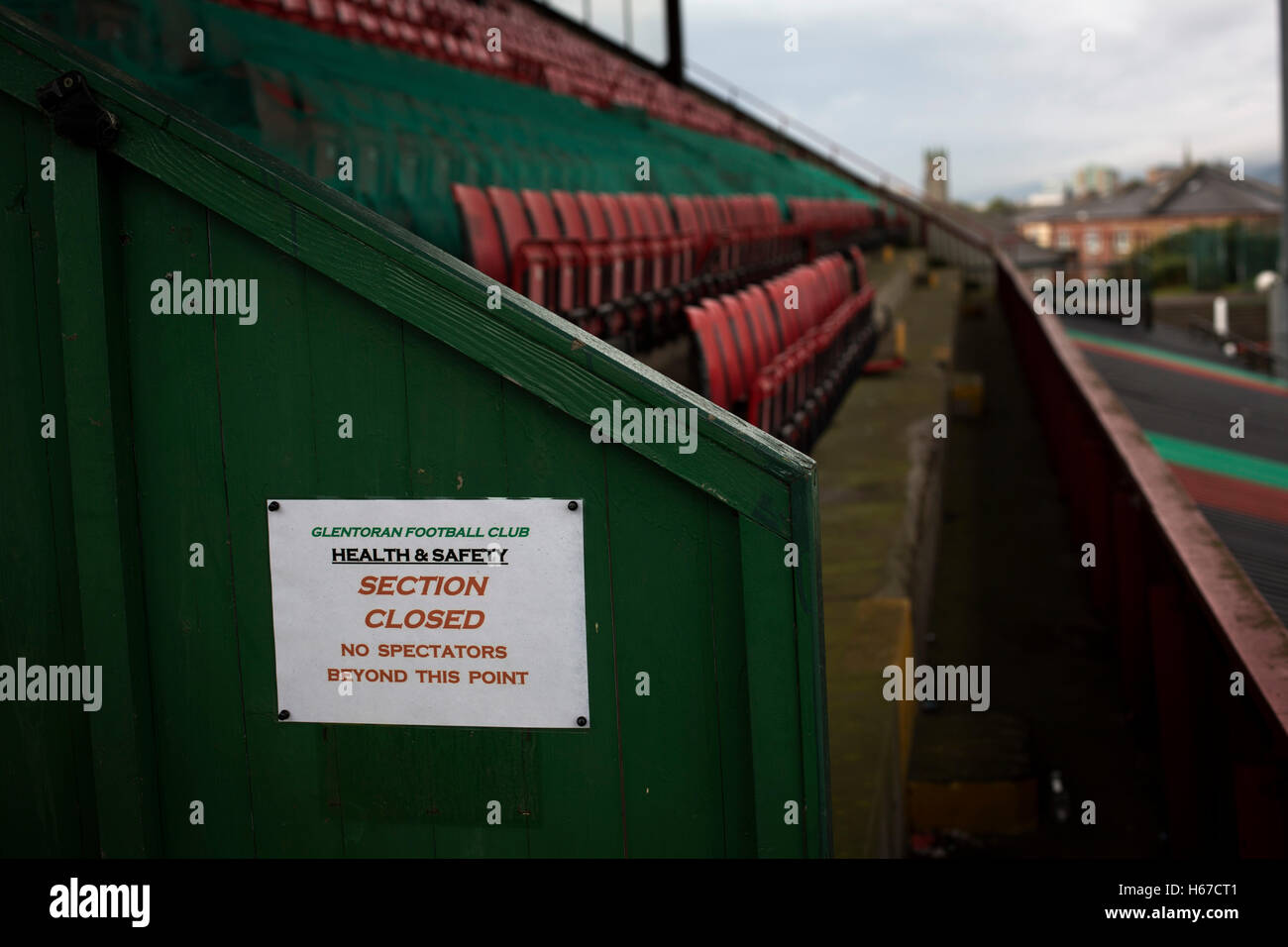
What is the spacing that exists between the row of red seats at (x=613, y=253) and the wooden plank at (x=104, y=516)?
2.93m

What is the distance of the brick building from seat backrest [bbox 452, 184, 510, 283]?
4748 centimetres

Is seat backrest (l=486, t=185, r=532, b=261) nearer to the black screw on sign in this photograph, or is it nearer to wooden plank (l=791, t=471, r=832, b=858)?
the black screw on sign

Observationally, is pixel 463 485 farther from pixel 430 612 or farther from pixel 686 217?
pixel 686 217

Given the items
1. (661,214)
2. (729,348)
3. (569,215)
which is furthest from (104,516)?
(661,214)

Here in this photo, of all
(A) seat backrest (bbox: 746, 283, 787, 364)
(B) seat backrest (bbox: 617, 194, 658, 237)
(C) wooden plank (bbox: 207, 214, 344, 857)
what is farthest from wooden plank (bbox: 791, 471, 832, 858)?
(B) seat backrest (bbox: 617, 194, 658, 237)

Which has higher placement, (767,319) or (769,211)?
(769,211)

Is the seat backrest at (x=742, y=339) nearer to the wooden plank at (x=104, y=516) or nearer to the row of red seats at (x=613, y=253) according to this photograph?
the row of red seats at (x=613, y=253)

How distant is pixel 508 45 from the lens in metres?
11.7

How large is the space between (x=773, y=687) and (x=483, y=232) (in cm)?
352

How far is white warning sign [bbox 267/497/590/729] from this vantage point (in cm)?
153

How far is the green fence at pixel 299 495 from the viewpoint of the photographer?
148cm

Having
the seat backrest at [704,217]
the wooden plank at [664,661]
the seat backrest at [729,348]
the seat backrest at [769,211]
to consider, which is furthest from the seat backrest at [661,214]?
the wooden plank at [664,661]
